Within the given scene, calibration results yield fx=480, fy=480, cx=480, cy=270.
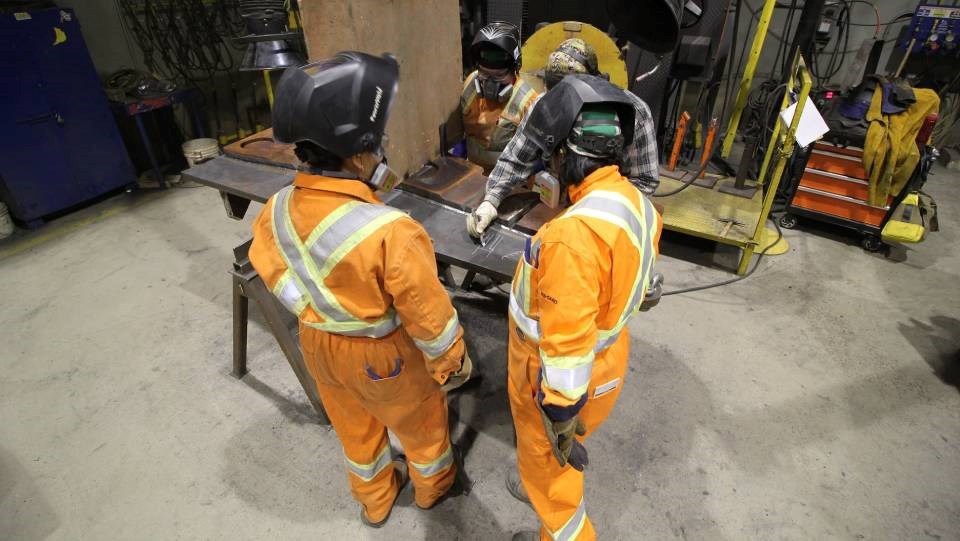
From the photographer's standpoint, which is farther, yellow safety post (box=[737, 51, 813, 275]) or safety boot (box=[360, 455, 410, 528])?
yellow safety post (box=[737, 51, 813, 275])

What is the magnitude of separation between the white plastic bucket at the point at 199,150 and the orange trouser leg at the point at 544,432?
467 cm

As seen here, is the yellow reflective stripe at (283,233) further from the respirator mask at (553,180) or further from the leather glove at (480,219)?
the leather glove at (480,219)

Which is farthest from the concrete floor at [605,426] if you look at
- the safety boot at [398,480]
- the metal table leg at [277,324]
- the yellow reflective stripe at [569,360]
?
the yellow reflective stripe at [569,360]

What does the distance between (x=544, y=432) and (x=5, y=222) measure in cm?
534

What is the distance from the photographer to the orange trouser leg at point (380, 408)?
5.35 ft

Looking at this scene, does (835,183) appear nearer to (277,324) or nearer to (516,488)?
(516,488)

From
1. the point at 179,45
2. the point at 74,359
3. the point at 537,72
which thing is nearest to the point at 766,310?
the point at 537,72

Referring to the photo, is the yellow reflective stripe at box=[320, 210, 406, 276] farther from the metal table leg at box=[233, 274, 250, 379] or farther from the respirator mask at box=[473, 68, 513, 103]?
the respirator mask at box=[473, 68, 513, 103]

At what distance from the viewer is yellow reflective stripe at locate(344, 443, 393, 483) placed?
6.56 feet

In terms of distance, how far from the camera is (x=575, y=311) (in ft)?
4.11

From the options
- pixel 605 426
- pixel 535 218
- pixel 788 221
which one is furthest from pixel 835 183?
pixel 535 218

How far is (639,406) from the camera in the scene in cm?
273

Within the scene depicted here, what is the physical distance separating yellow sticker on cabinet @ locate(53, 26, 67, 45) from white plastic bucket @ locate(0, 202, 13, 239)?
5.04 ft

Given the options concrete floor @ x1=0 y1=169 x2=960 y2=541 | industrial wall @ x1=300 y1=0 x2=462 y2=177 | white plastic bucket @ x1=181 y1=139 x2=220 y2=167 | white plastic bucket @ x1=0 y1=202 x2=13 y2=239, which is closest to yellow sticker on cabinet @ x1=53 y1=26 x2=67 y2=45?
white plastic bucket @ x1=181 y1=139 x2=220 y2=167
